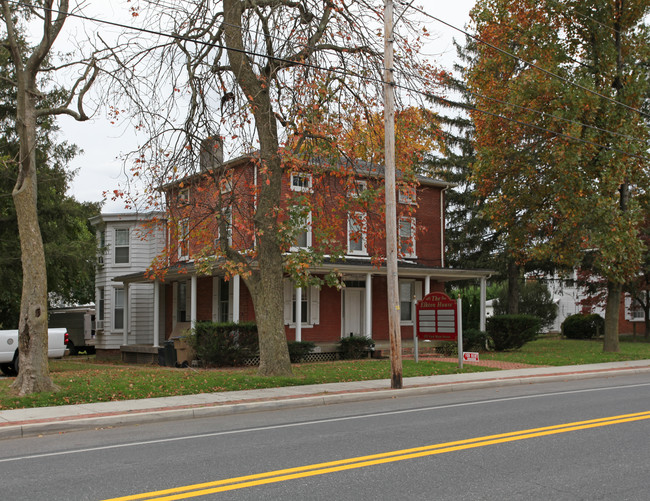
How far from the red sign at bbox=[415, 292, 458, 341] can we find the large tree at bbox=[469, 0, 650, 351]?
5.71m

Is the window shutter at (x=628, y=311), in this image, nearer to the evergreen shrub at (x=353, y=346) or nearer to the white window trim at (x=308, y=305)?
the evergreen shrub at (x=353, y=346)

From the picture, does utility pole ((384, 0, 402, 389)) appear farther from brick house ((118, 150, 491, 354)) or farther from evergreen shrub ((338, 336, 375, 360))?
evergreen shrub ((338, 336, 375, 360))

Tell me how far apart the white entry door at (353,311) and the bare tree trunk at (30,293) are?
1494 cm

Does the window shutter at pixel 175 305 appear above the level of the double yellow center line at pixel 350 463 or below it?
above

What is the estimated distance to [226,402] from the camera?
12953mm

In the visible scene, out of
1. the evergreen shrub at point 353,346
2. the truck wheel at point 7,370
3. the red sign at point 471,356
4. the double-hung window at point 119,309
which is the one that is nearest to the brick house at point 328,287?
the evergreen shrub at point 353,346

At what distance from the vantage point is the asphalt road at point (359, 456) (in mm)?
6379

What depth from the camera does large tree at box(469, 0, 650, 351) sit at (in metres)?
23.1

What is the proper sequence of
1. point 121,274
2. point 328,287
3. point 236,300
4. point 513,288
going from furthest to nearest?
point 513,288
point 121,274
point 328,287
point 236,300

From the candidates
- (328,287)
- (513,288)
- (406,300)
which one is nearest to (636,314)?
(513,288)

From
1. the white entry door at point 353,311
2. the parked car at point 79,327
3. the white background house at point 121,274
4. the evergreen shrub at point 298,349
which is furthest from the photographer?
the parked car at point 79,327

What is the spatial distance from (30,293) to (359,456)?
8.63m

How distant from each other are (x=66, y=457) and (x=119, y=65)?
31.1 ft

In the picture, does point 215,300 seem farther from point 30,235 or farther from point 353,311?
point 30,235
